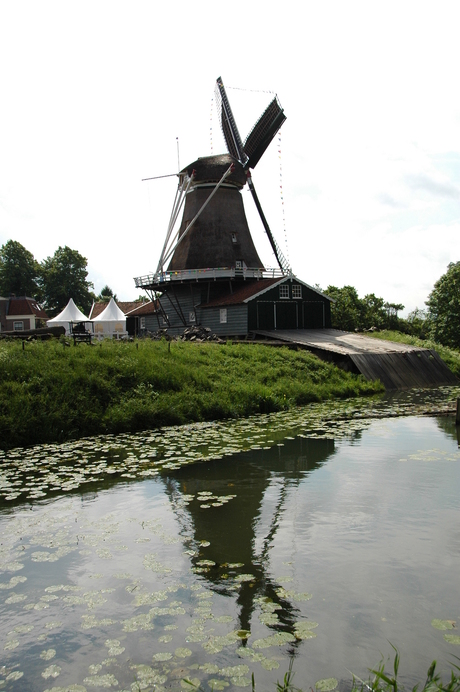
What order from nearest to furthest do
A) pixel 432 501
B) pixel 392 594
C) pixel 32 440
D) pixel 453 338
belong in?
pixel 392 594 → pixel 432 501 → pixel 32 440 → pixel 453 338

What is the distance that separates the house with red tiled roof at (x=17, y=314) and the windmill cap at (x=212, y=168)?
27.8 m

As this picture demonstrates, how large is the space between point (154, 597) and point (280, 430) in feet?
30.0

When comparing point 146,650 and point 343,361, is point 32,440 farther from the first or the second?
point 343,361

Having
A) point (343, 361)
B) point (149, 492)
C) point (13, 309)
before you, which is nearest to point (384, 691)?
point (149, 492)

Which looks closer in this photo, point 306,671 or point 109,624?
point 306,671

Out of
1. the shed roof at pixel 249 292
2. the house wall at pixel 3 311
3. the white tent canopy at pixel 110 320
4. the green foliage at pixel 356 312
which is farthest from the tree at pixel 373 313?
the house wall at pixel 3 311

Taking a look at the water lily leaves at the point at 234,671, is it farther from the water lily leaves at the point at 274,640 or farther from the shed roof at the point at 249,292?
the shed roof at the point at 249,292

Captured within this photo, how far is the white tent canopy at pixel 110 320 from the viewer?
126 ft

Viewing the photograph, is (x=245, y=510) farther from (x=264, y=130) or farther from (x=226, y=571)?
(x=264, y=130)

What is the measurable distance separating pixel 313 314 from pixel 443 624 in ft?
94.2

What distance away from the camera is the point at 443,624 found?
4648 mm

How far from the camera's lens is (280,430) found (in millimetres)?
14227

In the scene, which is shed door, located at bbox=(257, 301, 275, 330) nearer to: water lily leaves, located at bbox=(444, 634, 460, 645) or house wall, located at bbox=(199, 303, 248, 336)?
house wall, located at bbox=(199, 303, 248, 336)

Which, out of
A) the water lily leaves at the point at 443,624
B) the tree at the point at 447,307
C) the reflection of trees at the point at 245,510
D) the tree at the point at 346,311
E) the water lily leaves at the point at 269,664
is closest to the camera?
the water lily leaves at the point at 269,664
